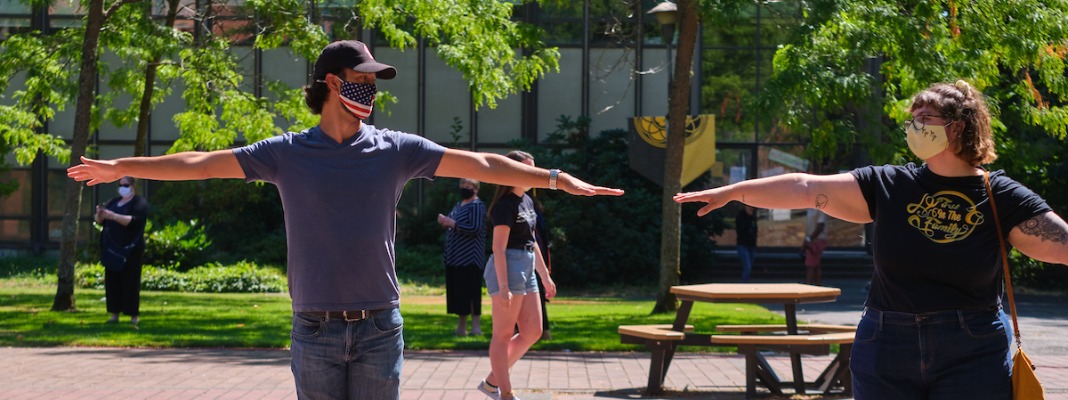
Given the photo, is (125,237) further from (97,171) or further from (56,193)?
(56,193)

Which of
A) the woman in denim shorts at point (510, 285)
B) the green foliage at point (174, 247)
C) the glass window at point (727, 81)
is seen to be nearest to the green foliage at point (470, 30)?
the woman in denim shorts at point (510, 285)

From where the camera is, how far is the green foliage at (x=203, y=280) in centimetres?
2195

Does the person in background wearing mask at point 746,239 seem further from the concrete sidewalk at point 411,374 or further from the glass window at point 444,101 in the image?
the concrete sidewalk at point 411,374

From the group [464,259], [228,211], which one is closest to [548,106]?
[228,211]

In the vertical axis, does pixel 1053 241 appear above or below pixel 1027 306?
above

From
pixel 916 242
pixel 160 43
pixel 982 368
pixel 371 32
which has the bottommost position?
pixel 982 368

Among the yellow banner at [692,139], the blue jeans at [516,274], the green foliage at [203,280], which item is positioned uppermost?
the yellow banner at [692,139]

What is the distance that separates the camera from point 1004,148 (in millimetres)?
15008

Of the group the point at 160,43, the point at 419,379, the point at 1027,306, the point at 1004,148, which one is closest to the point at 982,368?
the point at 419,379

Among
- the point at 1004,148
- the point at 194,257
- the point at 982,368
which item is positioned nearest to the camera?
the point at 982,368

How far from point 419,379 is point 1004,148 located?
891 centimetres

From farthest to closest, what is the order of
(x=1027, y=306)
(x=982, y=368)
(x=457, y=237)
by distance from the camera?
(x=1027, y=306)
(x=457, y=237)
(x=982, y=368)

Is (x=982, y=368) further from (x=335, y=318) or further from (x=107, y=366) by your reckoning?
(x=107, y=366)

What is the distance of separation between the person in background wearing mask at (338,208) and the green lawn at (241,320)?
809cm
